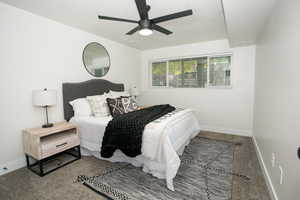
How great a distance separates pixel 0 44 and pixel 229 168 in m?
3.73

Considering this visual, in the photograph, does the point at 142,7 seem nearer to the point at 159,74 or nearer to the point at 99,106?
the point at 99,106

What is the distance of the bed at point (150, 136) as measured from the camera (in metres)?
1.79

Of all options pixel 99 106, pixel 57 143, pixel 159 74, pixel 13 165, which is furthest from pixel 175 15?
pixel 13 165

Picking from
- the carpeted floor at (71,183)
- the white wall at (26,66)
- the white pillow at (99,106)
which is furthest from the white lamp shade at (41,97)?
the carpeted floor at (71,183)

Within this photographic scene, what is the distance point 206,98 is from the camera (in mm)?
4020

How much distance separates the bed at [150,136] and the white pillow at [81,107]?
0.33 ft

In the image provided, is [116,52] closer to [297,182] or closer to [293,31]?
[293,31]

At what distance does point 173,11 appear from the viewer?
2342mm

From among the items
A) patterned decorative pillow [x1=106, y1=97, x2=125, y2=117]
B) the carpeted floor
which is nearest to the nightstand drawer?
the carpeted floor

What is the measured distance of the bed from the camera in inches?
70.6

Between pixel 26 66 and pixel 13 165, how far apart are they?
1.51 metres

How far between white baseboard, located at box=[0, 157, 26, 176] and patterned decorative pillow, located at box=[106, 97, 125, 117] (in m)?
1.53

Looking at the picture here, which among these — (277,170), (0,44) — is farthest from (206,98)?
(0,44)

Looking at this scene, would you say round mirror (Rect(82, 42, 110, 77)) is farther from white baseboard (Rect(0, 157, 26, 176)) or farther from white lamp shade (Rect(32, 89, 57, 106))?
white baseboard (Rect(0, 157, 26, 176))
